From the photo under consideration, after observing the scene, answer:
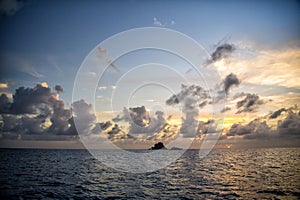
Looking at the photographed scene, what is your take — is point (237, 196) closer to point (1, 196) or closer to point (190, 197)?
point (190, 197)

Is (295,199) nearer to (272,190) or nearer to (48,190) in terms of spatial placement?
(272,190)

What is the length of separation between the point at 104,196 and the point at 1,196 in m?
13.6

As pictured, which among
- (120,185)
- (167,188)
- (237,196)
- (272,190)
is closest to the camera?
(237,196)

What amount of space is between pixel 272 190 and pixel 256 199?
679 cm

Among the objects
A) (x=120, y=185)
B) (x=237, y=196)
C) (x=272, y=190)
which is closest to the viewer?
(x=237, y=196)

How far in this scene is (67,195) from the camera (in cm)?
3005

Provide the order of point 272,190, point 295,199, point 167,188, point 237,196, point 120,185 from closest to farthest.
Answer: point 295,199 < point 237,196 < point 272,190 < point 167,188 < point 120,185

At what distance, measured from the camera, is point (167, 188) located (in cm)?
3478

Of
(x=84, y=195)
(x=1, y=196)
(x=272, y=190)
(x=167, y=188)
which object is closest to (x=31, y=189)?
(x=1, y=196)

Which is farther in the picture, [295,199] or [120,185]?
[120,185]

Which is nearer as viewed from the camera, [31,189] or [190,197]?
→ [190,197]

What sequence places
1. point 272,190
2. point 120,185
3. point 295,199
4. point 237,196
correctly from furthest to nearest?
1. point 120,185
2. point 272,190
3. point 237,196
4. point 295,199

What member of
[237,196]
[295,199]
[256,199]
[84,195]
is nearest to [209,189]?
[237,196]

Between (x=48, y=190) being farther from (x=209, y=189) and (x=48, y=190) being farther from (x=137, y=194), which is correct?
(x=209, y=189)
